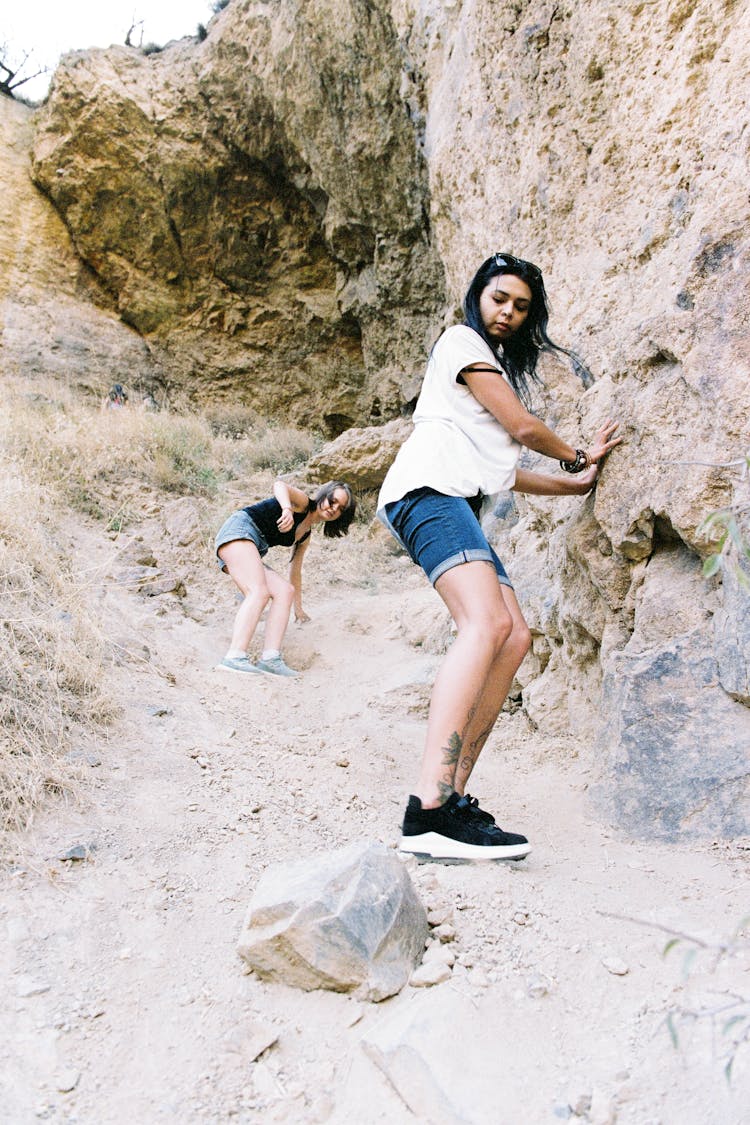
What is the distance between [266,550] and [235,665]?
0.90 metres

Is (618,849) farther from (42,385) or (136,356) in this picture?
(136,356)

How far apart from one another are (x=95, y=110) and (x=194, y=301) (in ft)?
7.30

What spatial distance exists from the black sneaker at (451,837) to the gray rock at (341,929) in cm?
31

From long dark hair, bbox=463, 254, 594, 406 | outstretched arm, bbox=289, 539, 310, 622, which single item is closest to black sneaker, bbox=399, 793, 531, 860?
long dark hair, bbox=463, 254, 594, 406

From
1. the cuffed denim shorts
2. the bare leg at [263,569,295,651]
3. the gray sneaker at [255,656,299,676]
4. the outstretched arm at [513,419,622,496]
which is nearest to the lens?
the outstretched arm at [513,419,622,496]

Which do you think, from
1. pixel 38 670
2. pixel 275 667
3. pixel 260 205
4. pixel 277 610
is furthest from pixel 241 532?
pixel 260 205

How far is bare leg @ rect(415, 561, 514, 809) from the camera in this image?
1.99 m

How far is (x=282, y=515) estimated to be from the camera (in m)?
4.57

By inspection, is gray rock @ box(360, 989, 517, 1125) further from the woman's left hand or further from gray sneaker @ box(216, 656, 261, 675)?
gray sneaker @ box(216, 656, 261, 675)

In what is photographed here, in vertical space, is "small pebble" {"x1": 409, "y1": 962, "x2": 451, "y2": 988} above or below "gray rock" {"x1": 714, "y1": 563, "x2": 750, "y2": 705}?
below

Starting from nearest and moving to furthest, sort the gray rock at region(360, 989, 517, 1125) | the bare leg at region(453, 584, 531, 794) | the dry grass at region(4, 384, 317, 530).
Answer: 1. the gray rock at region(360, 989, 517, 1125)
2. the bare leg at region(453, 584, 531, 794)
3. the dry grass at region(4, 384, 317, 530)

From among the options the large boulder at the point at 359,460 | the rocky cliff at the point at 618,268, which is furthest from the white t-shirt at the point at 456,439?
the large boulder at the point at 359,460

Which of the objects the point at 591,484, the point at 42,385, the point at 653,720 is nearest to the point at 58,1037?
the point at 653,720

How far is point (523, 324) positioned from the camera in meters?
2.45
